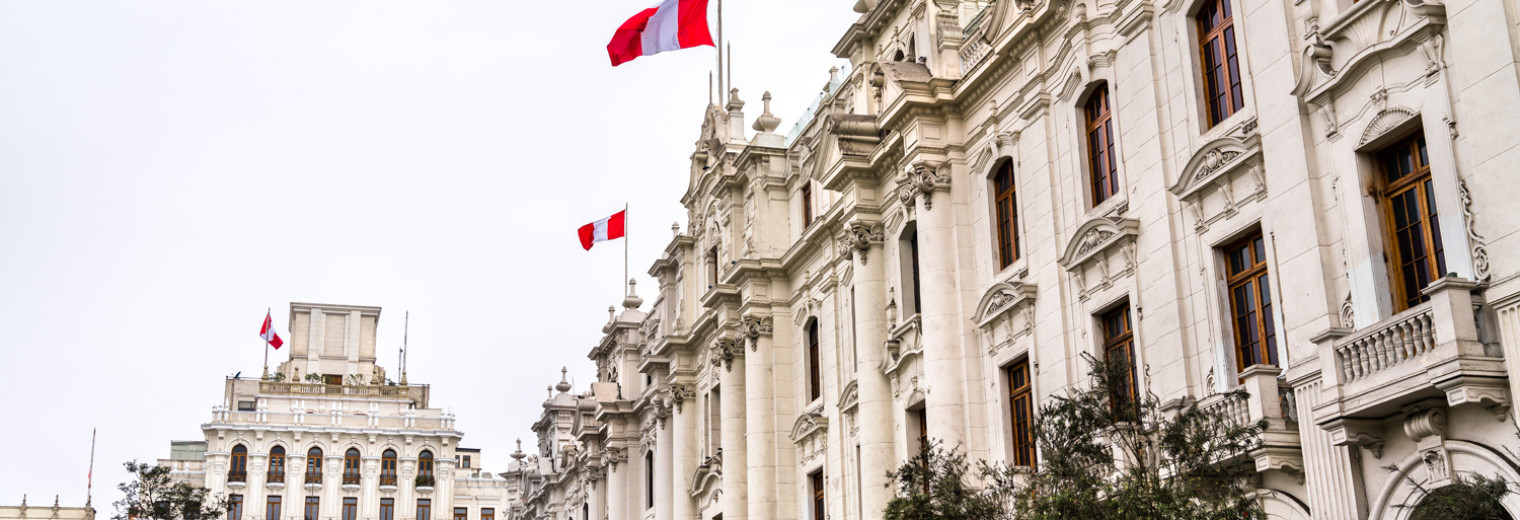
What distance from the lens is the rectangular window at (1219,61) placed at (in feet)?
81.5

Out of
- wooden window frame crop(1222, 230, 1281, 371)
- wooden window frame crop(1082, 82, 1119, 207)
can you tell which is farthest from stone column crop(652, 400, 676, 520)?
wooden window frame crop(1222, 230, 1281, 371)

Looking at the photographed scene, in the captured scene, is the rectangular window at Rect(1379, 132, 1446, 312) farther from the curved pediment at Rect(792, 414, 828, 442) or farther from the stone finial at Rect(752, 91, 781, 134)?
the stone finial at Rect(752, 91, 781, 134)

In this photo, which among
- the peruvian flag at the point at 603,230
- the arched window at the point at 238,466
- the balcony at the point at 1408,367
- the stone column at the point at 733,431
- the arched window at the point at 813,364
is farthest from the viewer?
the arched window at the point at 238,466

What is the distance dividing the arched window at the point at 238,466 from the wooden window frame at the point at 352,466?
5.46m

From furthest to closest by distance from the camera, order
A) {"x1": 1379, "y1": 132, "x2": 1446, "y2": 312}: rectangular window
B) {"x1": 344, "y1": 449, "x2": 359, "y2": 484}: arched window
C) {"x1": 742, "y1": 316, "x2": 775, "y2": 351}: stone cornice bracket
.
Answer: {"x1": 344, "y1": 449, "x2": 359, "y2": 484}: arched window
{"x1": 742, "y1": 316, "x2": 775, "y2": 351}: stone cornice bracket
{"x1": 1379, "y1": 132, "x2": 1446, "y2": 312}: rectangular window

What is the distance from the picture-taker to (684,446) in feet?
165

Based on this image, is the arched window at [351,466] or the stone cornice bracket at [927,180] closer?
the stone cornice bracket at [927,180]

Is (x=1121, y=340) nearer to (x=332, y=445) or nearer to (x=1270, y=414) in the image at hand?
(x=1270, y=414)

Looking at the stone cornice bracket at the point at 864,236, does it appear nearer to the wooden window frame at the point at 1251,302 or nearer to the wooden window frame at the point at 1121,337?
the wooden window frame at the point at 1121,337

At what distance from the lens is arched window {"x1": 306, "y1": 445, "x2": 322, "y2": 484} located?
306 feet

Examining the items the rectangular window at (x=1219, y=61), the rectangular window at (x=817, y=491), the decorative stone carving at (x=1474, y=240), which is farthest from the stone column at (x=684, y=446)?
the decorative stone carving at (x=1474, y=240)

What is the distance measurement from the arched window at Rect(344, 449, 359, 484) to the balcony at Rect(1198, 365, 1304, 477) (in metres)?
77.6

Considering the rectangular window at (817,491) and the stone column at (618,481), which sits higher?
the stone column at (618,481)

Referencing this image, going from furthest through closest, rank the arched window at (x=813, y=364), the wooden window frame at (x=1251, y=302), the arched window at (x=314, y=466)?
the arched window at (x=314, y=466) → the arched window at (x=813, y=364) → the wooden window frame at (x=1251, y=302)
